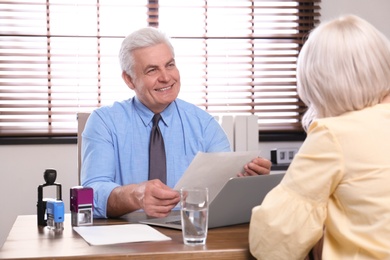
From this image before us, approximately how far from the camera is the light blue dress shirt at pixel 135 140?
86.1 inches

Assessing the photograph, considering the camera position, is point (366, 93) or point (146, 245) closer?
point (366, 93)

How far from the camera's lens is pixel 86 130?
2273 mm

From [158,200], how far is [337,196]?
613 mm

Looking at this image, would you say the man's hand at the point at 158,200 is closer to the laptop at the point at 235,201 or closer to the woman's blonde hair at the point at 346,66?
the laptop at the point at 235,201

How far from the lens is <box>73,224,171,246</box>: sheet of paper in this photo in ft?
5.13

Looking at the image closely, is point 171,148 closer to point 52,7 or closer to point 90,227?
point 90,227

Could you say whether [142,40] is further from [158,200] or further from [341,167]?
[341,167]

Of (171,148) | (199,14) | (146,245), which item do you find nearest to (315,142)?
(146,245)

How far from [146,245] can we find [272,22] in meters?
2.60

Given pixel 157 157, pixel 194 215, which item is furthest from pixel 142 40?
pixel 194 215

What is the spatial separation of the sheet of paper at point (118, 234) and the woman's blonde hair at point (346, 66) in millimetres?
543

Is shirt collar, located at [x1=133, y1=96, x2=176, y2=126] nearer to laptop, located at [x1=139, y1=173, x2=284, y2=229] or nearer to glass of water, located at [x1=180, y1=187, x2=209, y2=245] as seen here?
laptop, located at [x1=139, y1=173, x2=284, y2=229]

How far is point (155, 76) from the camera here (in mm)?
2344

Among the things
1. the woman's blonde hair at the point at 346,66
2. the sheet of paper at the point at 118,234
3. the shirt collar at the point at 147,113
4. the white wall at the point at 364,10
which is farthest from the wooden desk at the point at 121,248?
the white wall at the point at 364,10
